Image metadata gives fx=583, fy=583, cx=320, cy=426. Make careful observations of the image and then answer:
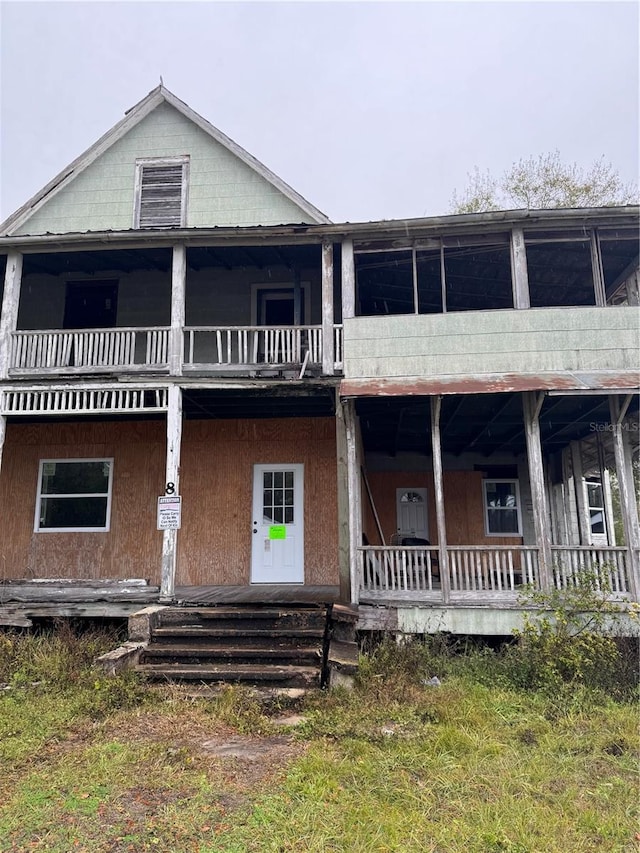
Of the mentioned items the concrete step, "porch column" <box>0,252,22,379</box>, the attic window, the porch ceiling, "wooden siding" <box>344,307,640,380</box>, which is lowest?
the concrete step

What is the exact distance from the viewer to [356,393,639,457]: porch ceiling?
9617 mm

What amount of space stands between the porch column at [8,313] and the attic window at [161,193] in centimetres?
274

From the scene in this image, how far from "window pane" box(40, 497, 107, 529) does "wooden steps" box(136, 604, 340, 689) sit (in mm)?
4358

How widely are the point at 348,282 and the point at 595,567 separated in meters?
5.70

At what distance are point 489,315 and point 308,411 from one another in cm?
394

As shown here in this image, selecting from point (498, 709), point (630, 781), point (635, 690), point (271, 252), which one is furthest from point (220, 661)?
point (271, 252)

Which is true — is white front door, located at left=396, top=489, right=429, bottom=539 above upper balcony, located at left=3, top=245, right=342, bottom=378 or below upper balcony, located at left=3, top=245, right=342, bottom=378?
below

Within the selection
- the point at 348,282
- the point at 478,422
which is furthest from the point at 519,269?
the point at 478,422

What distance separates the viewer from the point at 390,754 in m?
4.98

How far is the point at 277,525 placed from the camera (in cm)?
1141

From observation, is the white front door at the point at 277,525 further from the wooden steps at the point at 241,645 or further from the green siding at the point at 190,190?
the green siding at the point at 190,190

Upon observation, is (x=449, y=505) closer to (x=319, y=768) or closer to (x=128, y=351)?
(x=128, y=351)

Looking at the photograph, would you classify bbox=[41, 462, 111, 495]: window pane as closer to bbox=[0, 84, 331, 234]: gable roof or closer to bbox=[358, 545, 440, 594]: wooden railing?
bbox=[0, 84, 331, 234]: gable roof

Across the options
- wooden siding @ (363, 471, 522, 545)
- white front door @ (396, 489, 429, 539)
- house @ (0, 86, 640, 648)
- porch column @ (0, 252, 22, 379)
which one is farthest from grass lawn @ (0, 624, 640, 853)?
white front door @ (396, 489, 429, 539)
